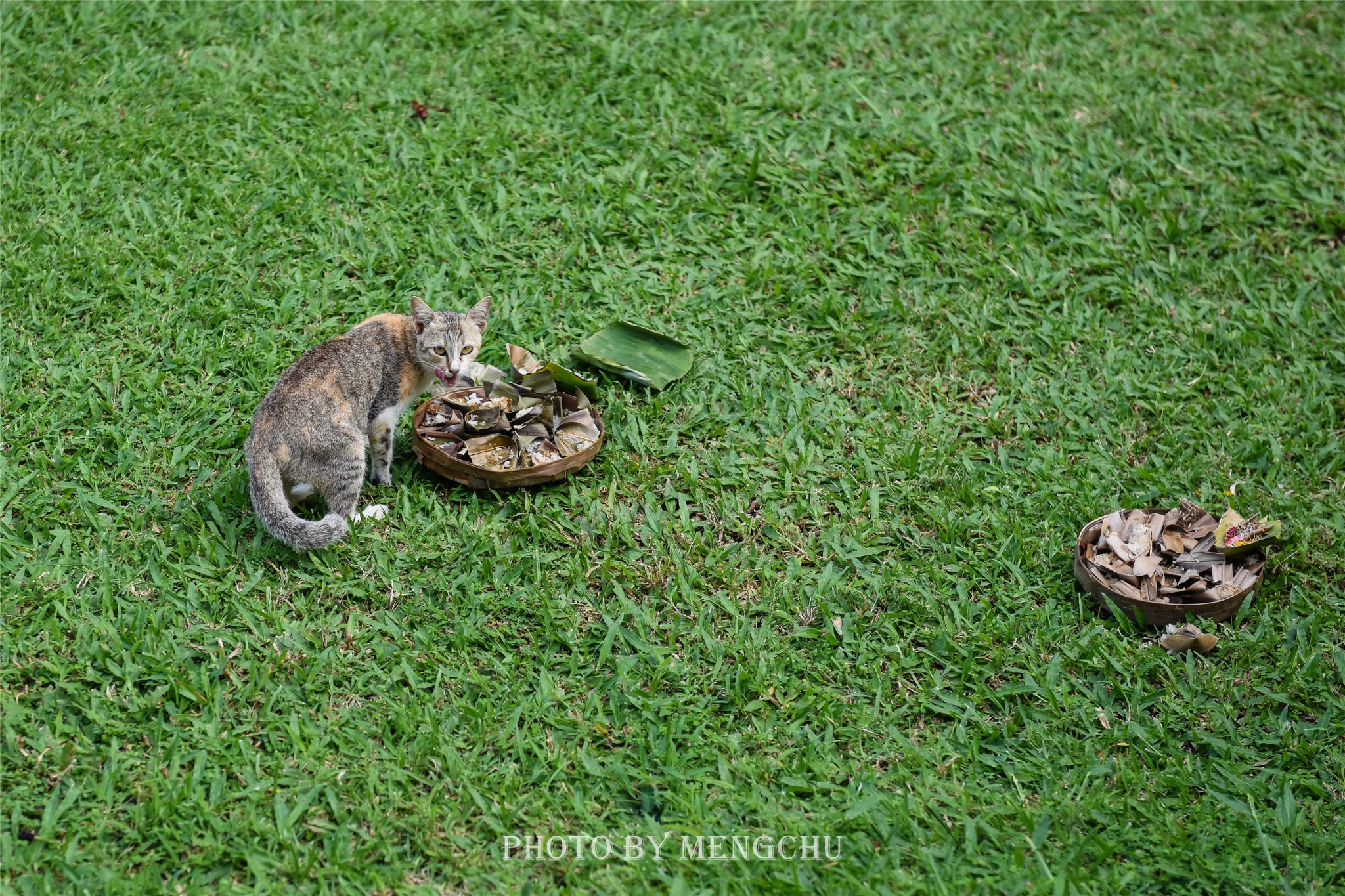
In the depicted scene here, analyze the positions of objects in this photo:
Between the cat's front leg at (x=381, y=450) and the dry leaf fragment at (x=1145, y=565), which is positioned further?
the cat's front leg at (x=381, y=450)

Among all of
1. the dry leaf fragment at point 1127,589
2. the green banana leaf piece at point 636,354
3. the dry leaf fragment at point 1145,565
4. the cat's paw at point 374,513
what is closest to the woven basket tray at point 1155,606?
the dry leaf fragment at point 1127,589

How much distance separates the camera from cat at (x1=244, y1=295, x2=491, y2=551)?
487 centimetres

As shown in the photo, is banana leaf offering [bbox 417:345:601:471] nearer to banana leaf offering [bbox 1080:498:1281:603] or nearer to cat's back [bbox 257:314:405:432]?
cat's back [bbox 257:314:405:432]

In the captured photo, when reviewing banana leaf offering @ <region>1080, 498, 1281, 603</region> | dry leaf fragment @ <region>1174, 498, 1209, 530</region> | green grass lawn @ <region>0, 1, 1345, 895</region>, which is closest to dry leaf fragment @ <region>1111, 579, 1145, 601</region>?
banana leaf offering @ <region>1080, 498, 1281, 603</region>

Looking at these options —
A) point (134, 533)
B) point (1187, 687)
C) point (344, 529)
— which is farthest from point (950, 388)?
point (134, 533)

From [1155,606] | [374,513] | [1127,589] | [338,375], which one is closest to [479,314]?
[338,375]

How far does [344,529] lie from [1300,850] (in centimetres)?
386

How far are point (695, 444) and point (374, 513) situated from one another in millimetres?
1576

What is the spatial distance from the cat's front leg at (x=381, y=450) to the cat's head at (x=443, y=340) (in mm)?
323

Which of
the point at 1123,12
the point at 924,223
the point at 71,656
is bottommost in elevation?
the point at 71,656

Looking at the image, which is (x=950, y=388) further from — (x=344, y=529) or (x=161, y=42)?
(x=161, y=42)

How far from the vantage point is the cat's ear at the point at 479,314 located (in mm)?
5566

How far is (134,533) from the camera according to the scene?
199 inches

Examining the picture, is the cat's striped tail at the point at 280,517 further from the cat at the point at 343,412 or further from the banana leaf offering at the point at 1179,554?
the banana leaf offering at the point at 1179,554
